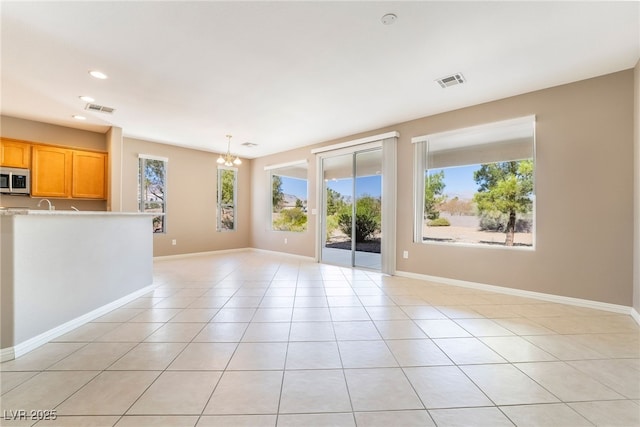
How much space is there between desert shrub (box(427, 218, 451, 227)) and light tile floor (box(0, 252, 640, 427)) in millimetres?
1438

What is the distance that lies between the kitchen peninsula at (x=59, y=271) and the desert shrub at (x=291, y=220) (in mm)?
3913

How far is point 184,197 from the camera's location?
670cm

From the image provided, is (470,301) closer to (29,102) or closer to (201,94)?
(201,94)

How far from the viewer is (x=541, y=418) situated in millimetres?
1481

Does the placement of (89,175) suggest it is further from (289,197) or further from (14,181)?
(289,197)

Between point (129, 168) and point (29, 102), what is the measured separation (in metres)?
2.01

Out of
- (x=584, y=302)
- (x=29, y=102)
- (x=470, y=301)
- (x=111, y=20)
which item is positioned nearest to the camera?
(x=111, y=20)

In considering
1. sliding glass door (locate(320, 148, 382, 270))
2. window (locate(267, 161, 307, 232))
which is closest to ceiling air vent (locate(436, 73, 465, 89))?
sliding glass door (locate(320, 148, 382, 270))

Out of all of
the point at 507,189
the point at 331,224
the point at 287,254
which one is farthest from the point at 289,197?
the point at 507,189

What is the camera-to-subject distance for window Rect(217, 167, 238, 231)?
7469mm

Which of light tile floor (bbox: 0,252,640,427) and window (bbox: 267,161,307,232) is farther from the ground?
window (bbox: 267,161,307,232)

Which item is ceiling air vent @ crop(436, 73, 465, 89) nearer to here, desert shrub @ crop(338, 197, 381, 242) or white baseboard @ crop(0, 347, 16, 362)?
desert shrub @ crop(338, 197, 381, 242)

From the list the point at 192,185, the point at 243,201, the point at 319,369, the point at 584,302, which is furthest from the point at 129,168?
the point at 584,302

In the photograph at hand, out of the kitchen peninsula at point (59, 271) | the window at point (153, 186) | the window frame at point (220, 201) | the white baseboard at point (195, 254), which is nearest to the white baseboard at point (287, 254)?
the white baseboard at point (195, 254)
